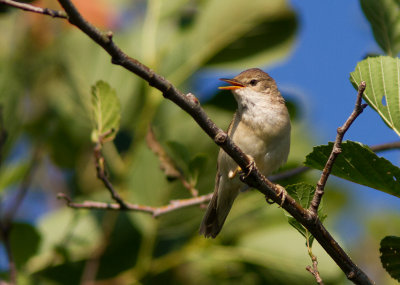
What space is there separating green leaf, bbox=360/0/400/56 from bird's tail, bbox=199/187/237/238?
4.46 ft

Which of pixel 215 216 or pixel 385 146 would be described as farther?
pixel 215 216

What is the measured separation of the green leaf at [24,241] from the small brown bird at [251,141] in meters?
0.98

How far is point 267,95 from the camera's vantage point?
4.01 meters

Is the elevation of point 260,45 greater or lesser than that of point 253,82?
greater

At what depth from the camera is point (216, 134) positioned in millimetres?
1842

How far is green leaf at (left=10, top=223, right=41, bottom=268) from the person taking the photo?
10.8ft

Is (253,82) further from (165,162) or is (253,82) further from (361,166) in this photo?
(361,166)

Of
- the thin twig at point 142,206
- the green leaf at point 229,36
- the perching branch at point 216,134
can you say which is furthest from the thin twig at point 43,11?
the green leaf at point 229,36

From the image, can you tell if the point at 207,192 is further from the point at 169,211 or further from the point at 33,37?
the point at 33,37

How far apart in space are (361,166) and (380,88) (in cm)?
37

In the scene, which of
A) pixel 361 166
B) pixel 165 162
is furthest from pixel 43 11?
pixel 165 162

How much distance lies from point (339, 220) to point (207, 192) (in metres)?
0.96

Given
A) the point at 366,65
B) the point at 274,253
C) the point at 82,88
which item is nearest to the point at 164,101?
the point at 82,88

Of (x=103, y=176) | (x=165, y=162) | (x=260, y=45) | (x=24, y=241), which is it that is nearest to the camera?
(x=103, y=176)
